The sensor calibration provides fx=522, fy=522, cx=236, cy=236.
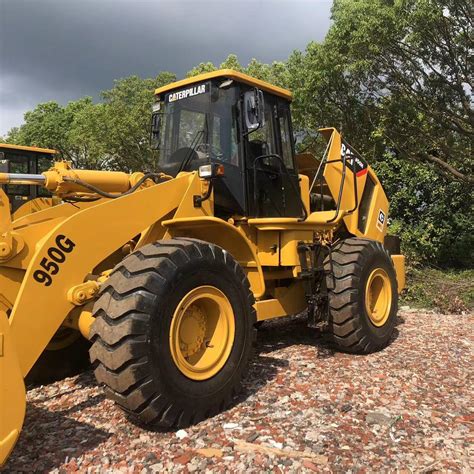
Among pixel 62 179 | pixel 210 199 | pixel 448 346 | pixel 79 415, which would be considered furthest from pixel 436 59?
pixel 79 415

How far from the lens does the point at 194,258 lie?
3.99 m

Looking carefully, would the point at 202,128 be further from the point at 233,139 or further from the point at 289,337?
the point at 289,337

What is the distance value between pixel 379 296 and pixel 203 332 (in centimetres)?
312

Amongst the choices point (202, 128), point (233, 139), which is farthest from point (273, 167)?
point (202, 128)

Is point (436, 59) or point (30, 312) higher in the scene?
point (436, 59)

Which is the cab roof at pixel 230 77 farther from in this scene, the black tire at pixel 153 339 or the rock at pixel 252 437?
the rock at pixel 252 437

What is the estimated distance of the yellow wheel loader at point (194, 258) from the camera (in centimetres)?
354

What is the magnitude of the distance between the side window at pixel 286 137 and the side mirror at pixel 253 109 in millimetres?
876

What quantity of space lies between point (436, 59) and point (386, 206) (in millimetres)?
5002

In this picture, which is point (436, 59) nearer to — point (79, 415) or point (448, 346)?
point (448, 346)

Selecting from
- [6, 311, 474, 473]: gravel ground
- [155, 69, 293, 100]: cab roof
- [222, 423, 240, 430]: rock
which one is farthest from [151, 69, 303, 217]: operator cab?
[222, 423, 240, 430]: rock

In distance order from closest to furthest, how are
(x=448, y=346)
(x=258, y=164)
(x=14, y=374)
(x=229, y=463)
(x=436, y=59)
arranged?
(x=14, y=374), (x=229, y=463), (x=258, y=164), (x=448, y=346), (x=436, y=59)

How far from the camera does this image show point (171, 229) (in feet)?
15.8

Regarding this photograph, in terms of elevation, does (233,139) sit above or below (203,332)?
above
